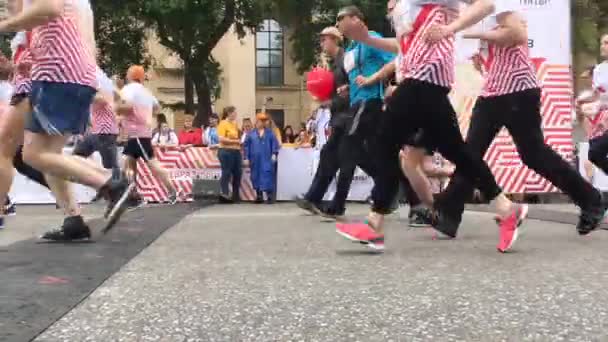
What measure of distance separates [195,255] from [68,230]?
1.21 m

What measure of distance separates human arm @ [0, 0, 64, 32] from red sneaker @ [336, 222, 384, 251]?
2072mm

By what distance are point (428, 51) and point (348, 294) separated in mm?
1908

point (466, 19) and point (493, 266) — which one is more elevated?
point (466, 19)

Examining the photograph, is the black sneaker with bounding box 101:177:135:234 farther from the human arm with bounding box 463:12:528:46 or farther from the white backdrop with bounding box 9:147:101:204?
the white backdrop with bounding box 9:147:101:204

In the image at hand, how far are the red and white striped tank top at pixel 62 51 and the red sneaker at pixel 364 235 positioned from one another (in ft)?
5.85

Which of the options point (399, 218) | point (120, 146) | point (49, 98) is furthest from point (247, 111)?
point (49, 98)

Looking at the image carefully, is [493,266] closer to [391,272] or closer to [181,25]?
[391,272]

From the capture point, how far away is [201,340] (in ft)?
9.04

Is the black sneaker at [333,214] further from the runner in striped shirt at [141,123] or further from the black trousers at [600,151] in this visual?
the runner in striped shirt at [141,123]

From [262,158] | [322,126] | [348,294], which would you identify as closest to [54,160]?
[348,294]

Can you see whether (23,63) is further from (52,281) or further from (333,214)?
(333,214)

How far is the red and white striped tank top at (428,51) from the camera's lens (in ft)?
16.3

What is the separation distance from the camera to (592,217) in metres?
5.83

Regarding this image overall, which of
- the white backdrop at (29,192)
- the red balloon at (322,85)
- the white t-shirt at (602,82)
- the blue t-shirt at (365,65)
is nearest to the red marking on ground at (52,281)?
the blue t-shirt at (365,65)
